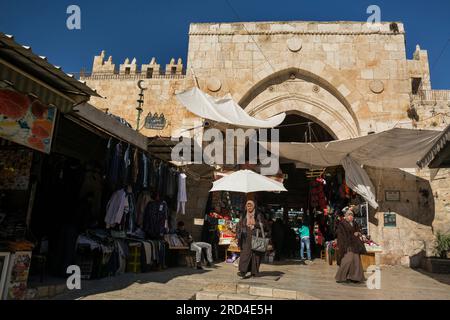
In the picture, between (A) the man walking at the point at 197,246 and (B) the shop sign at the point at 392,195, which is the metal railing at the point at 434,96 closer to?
(B) the shop sign at the point at 392,195

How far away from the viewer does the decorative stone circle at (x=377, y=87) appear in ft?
32.0

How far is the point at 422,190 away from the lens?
902 cm

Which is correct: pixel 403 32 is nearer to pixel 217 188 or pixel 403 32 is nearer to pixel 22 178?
pixel 217 188

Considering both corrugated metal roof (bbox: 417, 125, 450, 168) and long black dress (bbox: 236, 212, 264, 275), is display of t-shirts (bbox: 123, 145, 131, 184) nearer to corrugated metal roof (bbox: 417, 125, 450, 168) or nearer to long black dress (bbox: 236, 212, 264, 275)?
long black dress (bbox: 236, 212, 264, 275)

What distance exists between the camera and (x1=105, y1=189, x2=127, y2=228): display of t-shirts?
608 cm

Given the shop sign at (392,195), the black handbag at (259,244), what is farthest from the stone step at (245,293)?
the shop sign at (392,195)

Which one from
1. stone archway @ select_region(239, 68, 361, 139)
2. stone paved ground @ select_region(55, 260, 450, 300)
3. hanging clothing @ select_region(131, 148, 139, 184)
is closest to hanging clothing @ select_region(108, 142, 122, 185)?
hanging clothing @ select_region(131, 148, 139, 184)

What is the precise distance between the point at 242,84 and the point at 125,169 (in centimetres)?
538

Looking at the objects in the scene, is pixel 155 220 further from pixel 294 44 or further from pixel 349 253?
pixel 294 44

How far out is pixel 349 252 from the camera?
6.05 m

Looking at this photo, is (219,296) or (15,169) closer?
(219,296)

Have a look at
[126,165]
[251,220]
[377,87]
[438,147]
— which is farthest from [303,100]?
[126,165]

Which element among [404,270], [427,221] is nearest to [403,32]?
[427,221]

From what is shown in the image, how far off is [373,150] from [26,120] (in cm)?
743
